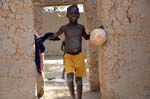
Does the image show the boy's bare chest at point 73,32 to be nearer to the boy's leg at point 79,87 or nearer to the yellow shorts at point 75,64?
the yellow shorts at point 75,64

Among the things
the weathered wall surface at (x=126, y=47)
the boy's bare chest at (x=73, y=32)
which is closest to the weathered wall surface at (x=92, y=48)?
the boy's bare chest at (x=73, y=32)

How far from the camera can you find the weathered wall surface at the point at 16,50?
5.31 metres

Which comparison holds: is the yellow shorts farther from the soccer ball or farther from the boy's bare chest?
the soccer ball

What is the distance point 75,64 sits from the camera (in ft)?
19.1

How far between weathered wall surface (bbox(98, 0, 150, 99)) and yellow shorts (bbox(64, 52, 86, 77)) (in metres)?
0.47

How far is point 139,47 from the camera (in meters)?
5.45

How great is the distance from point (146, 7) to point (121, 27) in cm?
43

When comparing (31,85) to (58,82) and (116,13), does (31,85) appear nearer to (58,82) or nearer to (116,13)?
(116,13)

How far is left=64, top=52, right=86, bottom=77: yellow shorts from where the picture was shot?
5742mm

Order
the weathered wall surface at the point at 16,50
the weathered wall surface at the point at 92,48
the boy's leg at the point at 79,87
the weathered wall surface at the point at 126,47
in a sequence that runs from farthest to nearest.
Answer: the weathered wall surface at the point at 92,48
the boy's leg at the point at 79,87
the weathered wall surface at the point at 126,47
the weathered wall surface at the point at 16,50

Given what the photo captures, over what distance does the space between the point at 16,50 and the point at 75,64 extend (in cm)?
94

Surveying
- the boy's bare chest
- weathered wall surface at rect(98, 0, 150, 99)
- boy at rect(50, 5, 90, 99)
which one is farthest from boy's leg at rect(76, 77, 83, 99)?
the boy's bare chest

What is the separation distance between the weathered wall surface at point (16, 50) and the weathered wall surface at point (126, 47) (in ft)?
3.34

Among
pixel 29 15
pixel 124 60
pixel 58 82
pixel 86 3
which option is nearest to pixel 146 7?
pixel 124 60
